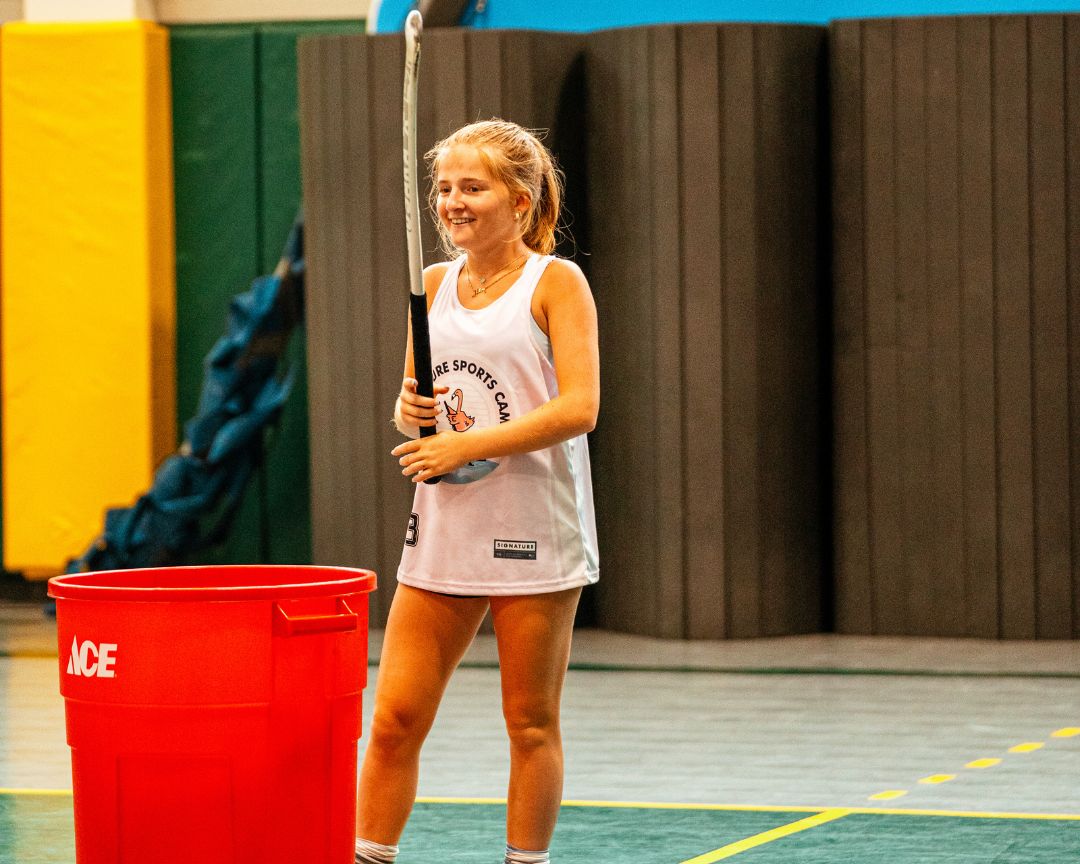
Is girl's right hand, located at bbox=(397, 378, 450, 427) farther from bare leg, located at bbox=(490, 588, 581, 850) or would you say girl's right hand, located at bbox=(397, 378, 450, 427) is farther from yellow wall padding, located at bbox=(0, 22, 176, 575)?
yellow wall padding, located at bbox=(0, 22, 176, 575)

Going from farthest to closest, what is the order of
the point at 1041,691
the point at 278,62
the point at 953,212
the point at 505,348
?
the point at 278,62, the point at 953,212, the point at 1041,691, the point at 505,348

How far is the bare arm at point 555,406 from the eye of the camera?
11.7 feet

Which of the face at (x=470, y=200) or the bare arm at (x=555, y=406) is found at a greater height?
the face at (x=470, y=200)

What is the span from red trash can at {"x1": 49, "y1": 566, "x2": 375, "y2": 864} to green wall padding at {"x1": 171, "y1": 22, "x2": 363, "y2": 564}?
5983 mm

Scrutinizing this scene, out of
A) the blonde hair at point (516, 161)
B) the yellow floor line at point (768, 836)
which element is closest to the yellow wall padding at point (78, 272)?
the yellow floor line at point (768, 836)

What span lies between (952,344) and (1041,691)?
5.46 ft

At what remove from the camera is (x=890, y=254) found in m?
7.87

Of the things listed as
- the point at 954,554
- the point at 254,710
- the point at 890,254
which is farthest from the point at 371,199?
the point at 254,710

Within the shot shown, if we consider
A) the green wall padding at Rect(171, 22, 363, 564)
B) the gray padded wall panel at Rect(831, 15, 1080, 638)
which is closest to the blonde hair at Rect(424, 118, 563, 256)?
the gray padded wall panel at Rect(831, 15, 1080, 638)

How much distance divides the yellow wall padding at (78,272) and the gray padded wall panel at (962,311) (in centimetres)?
326

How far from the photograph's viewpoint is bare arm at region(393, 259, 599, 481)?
3561mm

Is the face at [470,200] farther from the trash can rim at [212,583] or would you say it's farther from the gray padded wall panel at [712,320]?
the gray padded wall panel at [712,320]

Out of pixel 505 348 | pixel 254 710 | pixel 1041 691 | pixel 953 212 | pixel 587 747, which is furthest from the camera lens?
pixel 953 212

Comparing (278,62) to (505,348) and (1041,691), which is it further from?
(505,348)
